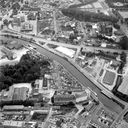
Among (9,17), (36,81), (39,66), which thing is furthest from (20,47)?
(9,17)

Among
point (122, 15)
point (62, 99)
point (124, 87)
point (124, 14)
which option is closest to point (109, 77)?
point (124, 87)

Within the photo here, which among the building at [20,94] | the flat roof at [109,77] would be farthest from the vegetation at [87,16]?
the building at [20,94]

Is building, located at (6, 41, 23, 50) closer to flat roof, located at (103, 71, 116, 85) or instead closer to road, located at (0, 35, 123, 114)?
road, located at (0, 35, 123, 114)

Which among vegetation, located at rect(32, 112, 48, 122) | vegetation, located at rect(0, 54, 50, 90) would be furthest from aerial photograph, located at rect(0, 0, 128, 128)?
vegetation, located at rect(32, 112, 48, 122)

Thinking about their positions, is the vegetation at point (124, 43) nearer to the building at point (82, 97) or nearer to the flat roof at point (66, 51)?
the flat roof at point (66, 51)

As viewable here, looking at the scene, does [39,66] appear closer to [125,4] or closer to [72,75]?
[72,75]

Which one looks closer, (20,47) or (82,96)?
(82,96)

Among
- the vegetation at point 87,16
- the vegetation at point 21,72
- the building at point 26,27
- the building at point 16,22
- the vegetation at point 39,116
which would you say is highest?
the vegetation at point 87,16
